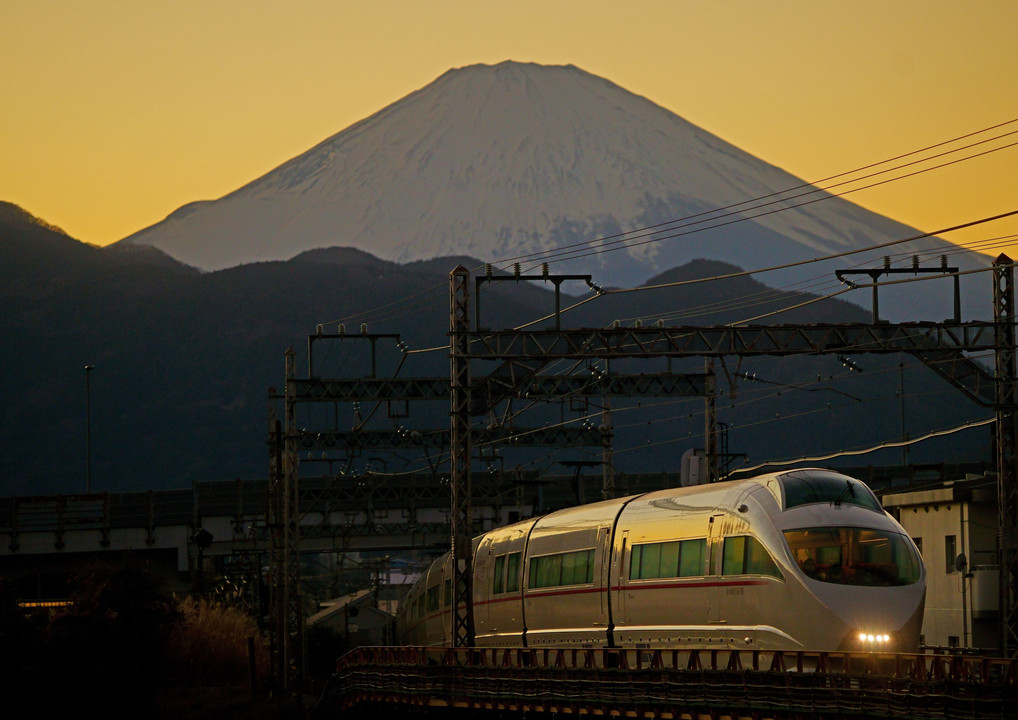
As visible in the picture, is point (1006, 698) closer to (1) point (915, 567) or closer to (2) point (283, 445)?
(1) point (915, 567)

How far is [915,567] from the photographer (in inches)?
1163

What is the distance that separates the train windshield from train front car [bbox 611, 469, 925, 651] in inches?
0.7

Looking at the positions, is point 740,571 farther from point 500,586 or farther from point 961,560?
point 961,560

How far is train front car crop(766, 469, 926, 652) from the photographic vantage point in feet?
93.1

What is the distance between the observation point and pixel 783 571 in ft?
95.3

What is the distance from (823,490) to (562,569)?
29.2ft

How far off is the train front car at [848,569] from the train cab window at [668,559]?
2.26 metres

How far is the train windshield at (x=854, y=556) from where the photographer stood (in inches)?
1141

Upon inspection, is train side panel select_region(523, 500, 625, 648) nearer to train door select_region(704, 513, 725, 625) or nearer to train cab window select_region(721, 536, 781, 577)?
train door select_region(704, 513, 725, 625)

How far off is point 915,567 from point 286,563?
1179 inches

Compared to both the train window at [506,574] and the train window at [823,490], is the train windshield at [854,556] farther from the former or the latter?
the train window at [506,574]

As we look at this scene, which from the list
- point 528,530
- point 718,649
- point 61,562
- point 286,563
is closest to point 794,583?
point 718,649

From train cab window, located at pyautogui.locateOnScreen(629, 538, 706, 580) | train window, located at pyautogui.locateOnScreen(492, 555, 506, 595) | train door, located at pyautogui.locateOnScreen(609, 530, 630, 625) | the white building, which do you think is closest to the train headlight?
train cab window, located at pyautogui.locateOnScreen(629, 538, 706, 580)

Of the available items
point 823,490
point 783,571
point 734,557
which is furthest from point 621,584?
point 783,571
